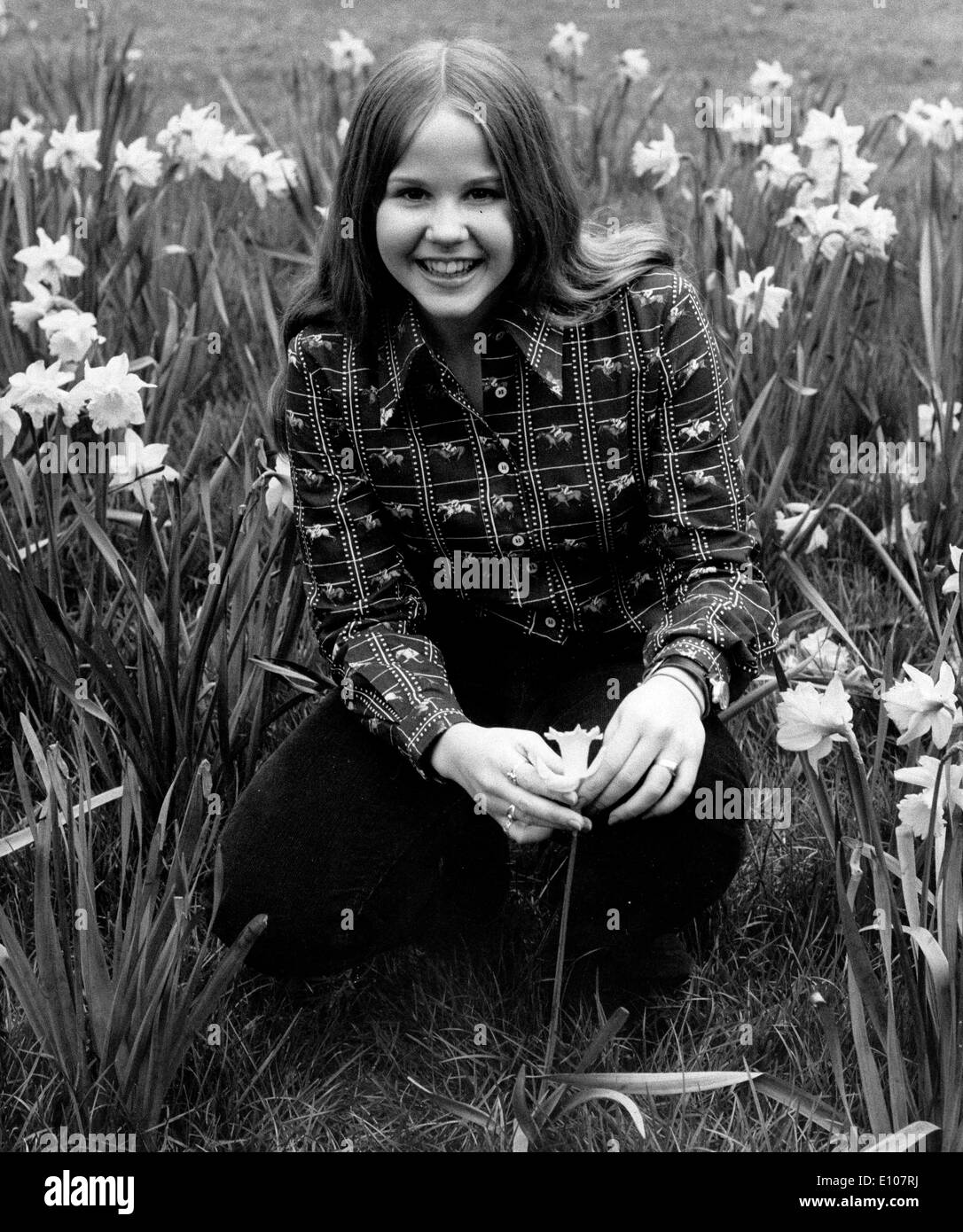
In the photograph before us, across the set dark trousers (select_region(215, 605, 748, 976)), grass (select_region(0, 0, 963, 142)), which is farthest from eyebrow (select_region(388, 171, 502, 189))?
grass (select_region(0, 0, 963, 142))

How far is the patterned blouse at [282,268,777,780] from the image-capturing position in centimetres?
182

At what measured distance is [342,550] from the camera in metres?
1.90

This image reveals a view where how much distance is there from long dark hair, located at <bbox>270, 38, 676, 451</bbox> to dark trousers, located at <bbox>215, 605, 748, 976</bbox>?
0.47 meters

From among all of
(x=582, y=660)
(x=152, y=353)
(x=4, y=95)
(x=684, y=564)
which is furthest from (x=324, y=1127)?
(x=4, y=95)

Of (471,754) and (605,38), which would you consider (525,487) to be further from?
(605,38)

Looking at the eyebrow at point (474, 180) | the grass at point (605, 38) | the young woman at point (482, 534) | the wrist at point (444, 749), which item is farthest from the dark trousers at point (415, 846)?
the grass at point (605, 38)

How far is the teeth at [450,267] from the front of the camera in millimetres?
1742

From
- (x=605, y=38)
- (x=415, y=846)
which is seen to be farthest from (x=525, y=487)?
(x=605, y=38)

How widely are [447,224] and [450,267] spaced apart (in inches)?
2.4

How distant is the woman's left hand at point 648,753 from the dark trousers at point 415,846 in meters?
0.09

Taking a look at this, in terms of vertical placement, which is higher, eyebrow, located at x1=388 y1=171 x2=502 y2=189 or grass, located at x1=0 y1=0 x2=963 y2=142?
grass, located at x1=0 y1=0 x2=963 y2=142

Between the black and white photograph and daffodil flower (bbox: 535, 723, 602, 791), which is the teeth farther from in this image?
daffodil flower (bbox: 535, 723, 602, 791)

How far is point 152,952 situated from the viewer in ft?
5.10

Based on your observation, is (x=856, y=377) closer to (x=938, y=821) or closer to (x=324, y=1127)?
(x=938, y=821)
